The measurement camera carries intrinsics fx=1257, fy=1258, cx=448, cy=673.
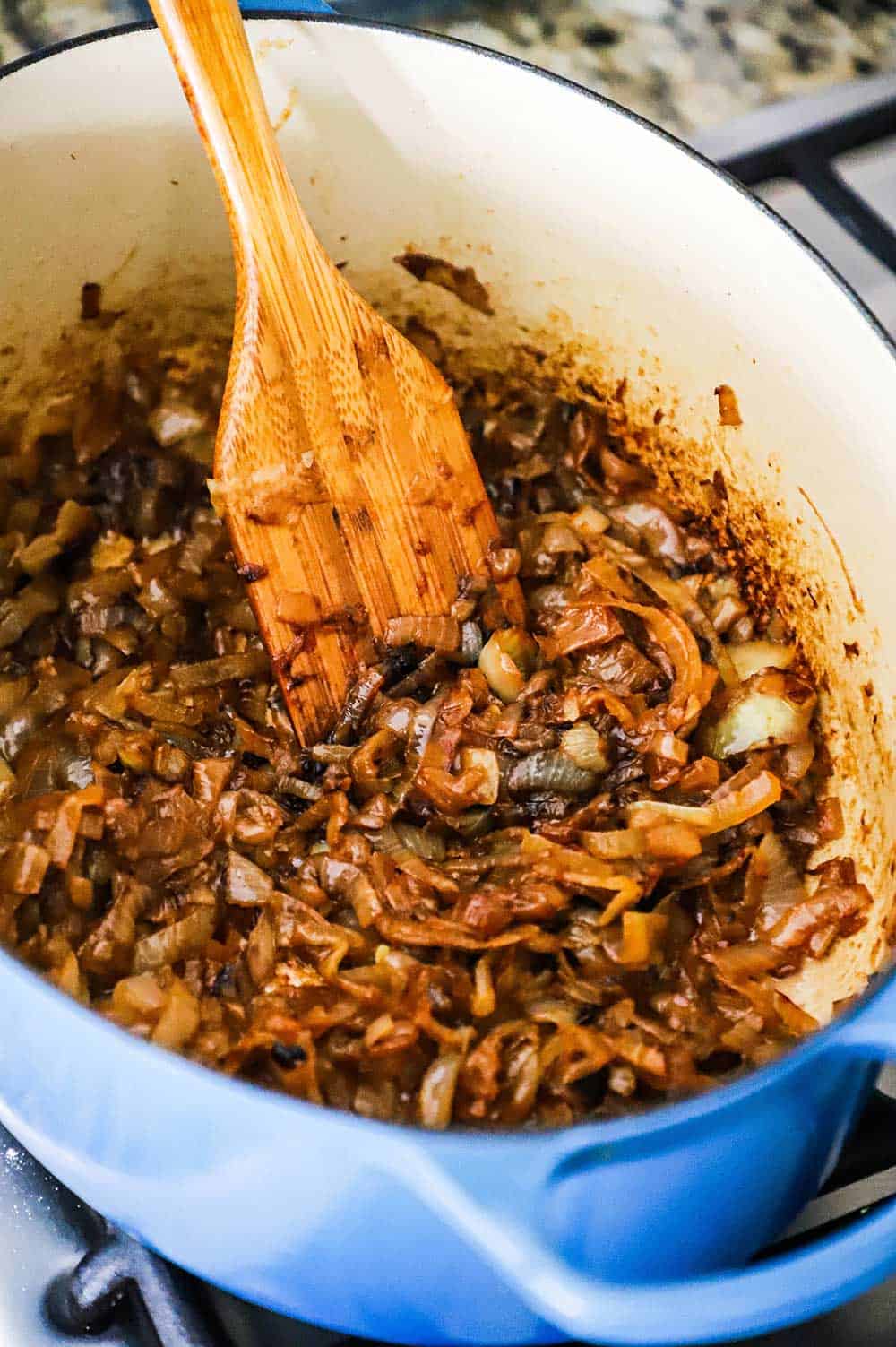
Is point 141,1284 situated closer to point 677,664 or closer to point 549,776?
point 549,776

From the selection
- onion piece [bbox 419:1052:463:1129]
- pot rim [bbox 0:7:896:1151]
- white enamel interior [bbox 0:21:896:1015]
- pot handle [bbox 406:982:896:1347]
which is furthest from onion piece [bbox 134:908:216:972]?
white enamel interior [bbox 0:21:896:1015]

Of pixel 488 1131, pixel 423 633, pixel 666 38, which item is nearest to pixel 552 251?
pixel 423 633

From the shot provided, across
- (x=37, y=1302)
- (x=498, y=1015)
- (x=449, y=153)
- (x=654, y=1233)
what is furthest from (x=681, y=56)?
(x=37, y=1302)

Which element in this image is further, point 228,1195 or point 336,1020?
point 336,1020

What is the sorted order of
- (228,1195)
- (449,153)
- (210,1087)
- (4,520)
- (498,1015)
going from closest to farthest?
1. (210,1087)
2. (228,1195)
3. (498,1015)
4. (449,153)
5. (4,520)

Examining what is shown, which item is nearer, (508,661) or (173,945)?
(173,945)

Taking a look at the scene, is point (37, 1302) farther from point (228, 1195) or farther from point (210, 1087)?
point (210, 1087)
